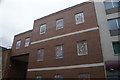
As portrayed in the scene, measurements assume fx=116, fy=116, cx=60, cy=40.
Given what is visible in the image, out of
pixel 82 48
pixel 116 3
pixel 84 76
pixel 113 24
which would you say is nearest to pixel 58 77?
pixel 84 76

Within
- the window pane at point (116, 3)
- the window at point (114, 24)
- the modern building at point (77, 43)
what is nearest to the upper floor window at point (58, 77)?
the modern building at point (77, 43)

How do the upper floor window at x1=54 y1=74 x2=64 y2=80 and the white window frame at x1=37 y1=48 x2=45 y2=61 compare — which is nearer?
the upper floor window at x1=54 y1=74 x2=64 y2=80

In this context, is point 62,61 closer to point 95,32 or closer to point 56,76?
point 56,76

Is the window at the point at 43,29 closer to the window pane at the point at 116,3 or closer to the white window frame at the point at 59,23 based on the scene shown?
the white window frame at the point at 59,23

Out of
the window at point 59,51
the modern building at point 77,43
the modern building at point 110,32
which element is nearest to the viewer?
the modern building at point 110,32

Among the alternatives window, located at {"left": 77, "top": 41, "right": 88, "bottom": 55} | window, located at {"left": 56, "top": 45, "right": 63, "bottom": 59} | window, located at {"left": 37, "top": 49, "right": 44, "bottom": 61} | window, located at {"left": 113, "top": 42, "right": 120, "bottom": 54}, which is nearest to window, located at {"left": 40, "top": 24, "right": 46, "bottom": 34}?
window, located at {"left": 37, "top": 49, "right": 44, "bottom": 61}

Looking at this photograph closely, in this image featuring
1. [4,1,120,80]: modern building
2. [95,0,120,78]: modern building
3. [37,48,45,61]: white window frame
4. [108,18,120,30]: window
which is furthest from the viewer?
[37,48,45,61]: white window frame

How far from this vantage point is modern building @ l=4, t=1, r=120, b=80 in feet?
35.3

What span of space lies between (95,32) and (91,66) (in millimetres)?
3427

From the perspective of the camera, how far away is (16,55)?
18688 millimetres

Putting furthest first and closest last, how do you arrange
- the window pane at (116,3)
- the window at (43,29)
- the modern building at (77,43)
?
the window at (43,29), the window pane at (116,3), the modern building at (77,43)

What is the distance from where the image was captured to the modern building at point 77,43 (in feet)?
35.3

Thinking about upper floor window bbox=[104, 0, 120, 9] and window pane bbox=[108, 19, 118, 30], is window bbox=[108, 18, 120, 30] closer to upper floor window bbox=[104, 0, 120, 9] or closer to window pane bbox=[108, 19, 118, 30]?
window pane bbox=[108, 19, 118, 30]

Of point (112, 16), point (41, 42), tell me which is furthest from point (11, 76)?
point (112, 16)
